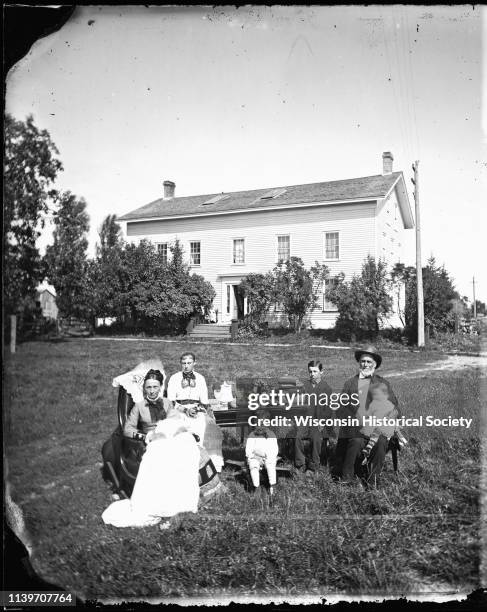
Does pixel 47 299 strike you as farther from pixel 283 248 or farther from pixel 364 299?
pixel 364 299

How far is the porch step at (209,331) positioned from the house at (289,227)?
2.6 inches

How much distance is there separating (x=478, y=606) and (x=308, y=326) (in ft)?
5.98

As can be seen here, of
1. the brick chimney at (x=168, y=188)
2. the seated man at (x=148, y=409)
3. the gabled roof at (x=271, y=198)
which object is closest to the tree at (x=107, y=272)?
the gabled roof at (x=271, y=198)

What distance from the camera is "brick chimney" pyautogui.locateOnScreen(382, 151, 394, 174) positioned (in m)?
2.92

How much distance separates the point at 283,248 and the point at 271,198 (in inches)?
14.1

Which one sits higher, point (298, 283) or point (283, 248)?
point (283, 248)

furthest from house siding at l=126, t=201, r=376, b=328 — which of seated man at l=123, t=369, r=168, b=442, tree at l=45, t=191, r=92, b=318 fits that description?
seated man at l=123, t=369, r=168, b=442

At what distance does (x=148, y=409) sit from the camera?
3049mm

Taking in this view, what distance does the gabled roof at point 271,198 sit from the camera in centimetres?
299

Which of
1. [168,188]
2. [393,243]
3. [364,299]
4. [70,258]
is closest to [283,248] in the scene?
[364,299]

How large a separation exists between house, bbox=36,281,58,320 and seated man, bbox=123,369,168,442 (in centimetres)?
75

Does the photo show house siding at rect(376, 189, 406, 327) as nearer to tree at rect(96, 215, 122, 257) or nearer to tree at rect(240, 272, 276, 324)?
tree at rect(240, 272, 276, 324)

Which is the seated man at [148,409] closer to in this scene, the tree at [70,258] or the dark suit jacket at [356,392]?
the tree at [70,258]

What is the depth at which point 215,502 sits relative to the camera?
2916mm
